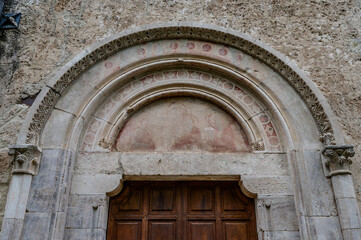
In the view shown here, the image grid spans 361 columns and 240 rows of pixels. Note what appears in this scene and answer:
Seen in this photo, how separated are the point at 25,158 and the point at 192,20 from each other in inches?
107

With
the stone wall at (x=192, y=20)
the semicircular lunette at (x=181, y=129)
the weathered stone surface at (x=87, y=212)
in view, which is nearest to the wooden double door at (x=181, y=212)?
the weathered stone surface at (x=87, y=212)

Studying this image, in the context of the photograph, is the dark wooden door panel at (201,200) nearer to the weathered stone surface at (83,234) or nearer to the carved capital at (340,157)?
the weathered stone surface at (83,234)

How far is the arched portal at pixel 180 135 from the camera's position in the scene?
343cm

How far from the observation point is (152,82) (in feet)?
13.9

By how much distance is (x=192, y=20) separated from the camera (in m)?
4.30

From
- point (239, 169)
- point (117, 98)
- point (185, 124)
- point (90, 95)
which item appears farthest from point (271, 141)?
point (90, 95)

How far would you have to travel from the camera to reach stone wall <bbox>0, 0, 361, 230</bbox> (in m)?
3.91

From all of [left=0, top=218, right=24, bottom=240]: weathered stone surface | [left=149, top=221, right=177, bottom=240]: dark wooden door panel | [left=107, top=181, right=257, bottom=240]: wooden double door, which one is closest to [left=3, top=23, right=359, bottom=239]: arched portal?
[left=0, top=218, right=24, bottom=240]: weathered stone surface

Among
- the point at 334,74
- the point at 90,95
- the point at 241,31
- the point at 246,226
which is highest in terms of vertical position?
the point at 241,31

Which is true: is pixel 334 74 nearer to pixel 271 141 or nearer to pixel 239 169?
pixel 271 141

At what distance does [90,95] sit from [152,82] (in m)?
0.82

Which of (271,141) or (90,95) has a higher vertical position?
(90,95)

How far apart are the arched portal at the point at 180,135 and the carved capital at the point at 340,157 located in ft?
0.05

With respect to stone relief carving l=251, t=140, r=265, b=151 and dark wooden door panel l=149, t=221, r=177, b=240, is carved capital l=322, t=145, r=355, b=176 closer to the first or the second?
stone relief carving l=251, t=140, r=265, b=151
